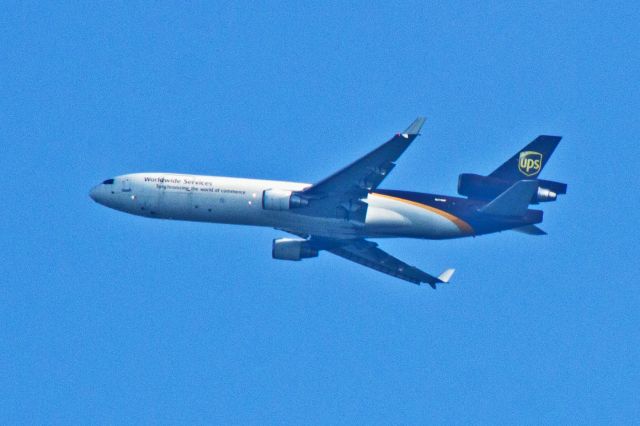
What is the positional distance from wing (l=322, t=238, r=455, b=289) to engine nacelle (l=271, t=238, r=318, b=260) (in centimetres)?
172

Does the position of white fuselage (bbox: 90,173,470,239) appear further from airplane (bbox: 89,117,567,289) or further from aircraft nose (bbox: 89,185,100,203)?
aircraft nose (bbox: 89,185,100,203)

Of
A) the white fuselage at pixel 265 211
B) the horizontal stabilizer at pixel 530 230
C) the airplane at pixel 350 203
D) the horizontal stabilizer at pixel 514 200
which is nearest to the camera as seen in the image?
the horizontal stabilizer at pixel 514 200

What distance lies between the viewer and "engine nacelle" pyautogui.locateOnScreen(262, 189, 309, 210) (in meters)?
67.6

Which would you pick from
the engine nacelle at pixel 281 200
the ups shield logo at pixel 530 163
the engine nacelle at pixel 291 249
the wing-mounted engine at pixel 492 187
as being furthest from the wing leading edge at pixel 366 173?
the ups shield logo at pixel 530 163

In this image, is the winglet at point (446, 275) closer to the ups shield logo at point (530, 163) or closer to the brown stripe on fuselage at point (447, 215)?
the brown stripe on fuselage at point (447, 215)

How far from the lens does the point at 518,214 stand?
67188 millimetres

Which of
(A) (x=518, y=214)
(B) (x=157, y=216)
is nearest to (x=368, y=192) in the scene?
(A) (x=518, y=214)

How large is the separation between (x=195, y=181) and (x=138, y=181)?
4119 millimetres

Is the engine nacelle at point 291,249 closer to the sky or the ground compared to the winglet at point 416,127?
closer to the ground

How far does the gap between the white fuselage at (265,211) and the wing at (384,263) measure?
425 cm

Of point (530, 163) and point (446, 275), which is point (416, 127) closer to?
point (530, 163)

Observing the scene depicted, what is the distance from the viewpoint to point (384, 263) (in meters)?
75.8

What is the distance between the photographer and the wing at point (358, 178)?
64188 millimetres

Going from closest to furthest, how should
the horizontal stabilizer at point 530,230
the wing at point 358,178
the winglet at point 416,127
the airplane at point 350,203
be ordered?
the winglet at point 416,127 < the wing at point 358,178 < the airplane at point 350,203 < the horizontal stabilizer at point 530,230
